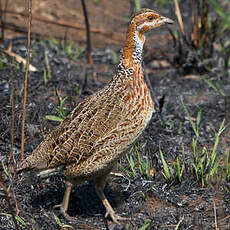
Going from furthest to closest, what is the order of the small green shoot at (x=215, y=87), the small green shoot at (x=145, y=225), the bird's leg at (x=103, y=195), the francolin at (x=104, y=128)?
the small green shoot at (x=215, y=87) → the bird's leg at (x=103, y=195) → the francolin at (x=104, y=128) → the small green shoot at (x=145, y=225)

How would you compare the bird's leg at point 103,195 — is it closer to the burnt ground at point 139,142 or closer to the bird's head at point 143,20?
the burnt ground at point 139,142

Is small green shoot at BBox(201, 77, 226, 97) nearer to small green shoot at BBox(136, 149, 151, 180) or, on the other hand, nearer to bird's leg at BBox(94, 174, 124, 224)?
small green shoot at BBox(136, 149, 151, 180)

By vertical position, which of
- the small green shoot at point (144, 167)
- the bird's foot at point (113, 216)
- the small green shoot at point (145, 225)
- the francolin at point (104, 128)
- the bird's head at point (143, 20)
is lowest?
the bird's foot at point (113, 216)

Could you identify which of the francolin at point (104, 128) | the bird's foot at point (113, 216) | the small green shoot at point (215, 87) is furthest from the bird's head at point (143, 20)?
the small green shoot at point (215, 87)

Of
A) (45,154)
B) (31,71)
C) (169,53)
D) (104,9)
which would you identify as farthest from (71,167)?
(104,9)

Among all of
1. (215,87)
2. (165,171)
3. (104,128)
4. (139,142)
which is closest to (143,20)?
(104,128)

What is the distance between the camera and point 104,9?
403 inches

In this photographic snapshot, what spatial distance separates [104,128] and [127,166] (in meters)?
1.10

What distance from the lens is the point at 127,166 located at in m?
5.34

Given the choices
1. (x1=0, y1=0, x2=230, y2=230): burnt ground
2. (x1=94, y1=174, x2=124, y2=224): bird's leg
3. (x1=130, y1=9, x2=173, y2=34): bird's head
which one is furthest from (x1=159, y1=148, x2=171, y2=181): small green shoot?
(x1=130, y1=9, x2=173, y2=34): bird's head

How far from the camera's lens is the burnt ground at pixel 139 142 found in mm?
4602

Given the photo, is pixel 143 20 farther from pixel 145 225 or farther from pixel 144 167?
pixel 145 225

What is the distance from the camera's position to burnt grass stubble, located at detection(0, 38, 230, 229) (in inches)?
181

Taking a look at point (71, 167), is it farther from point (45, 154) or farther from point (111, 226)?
point (111, 226)
